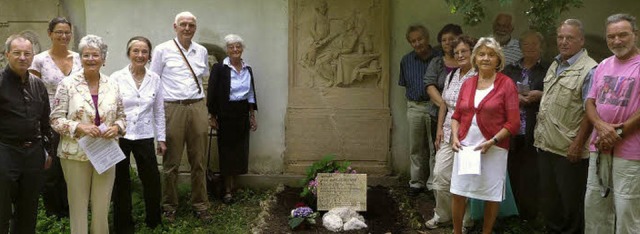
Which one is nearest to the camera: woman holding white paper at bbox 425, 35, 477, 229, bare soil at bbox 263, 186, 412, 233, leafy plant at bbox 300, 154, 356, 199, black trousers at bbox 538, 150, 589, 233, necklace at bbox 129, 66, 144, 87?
black trousers at bbox 538, 150, 589, 233

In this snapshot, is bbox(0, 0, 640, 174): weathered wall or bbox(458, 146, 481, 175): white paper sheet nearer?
bbox(458, 146, 481, 175): white paper sheet

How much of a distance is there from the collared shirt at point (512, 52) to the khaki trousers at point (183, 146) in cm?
303

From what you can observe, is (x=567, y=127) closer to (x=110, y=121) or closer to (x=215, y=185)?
(x=110, y=121)

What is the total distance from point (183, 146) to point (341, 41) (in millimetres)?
2316

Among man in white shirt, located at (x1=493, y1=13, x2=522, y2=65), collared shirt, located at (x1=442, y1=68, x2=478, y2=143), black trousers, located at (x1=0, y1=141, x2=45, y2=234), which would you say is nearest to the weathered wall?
man in white shirt, located at (x1=493, y1=13, x2=522, y2=65)

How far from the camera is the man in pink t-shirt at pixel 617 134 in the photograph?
3566mm

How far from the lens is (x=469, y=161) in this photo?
162 inches

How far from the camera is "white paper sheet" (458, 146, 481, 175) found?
13.3 feet

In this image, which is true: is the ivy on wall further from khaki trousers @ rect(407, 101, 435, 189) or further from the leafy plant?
the leafy plant

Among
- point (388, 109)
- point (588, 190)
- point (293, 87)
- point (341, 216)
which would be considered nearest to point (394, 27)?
point (388, 109)

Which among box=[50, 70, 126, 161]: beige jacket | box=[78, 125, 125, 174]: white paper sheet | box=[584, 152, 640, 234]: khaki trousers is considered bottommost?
box=[584, 152, 640, 234]: khaki trousers

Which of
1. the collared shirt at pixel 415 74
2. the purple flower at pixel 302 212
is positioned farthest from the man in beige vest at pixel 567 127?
the purple flower at pixel 302 212

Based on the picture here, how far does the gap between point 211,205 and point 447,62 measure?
2.92 metres

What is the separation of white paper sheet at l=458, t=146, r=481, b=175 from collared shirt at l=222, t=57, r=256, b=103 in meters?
2.65
